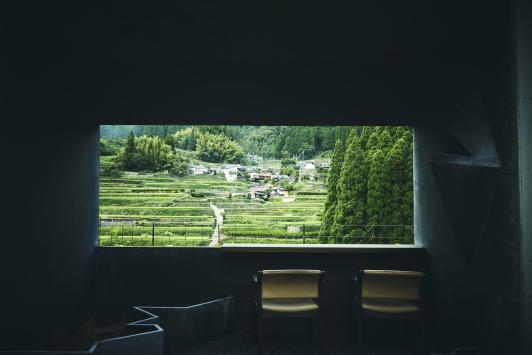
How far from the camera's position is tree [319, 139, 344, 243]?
12.6m

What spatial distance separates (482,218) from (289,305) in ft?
5.99

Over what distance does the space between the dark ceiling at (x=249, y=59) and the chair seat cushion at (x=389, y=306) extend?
1.70 meters

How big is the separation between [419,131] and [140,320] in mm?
3404

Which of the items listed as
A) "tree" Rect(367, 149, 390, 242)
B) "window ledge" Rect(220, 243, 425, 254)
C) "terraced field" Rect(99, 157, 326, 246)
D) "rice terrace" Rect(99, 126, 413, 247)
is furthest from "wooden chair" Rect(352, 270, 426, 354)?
"tree" Rect(367, 149, 390, 242)

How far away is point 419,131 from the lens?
216 inches

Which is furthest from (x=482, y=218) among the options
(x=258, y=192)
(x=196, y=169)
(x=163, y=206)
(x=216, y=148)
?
(x=163, y=206)

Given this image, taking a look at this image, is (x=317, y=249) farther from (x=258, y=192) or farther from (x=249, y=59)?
(x=258, y=192)

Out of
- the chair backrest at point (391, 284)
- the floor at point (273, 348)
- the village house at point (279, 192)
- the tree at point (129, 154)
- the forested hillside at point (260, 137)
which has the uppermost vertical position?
the forested hillside at point (260, 137)

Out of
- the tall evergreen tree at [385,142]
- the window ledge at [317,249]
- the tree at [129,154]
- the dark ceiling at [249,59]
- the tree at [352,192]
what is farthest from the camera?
the tall evergreen tree at [385,142]

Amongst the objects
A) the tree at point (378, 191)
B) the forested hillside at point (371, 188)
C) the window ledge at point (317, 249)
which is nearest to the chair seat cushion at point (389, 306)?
the window ledge at point (317, 249)

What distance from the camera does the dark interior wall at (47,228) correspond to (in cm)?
393

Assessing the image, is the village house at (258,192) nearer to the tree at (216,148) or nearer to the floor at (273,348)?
the tree at (216,148)

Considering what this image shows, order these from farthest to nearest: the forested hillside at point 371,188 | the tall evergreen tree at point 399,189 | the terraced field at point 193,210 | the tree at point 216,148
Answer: the tall evergreen tree at point 399,189, the forested hillside at point 371,188, the tree at point 216,148, the terraced field at point 193,210

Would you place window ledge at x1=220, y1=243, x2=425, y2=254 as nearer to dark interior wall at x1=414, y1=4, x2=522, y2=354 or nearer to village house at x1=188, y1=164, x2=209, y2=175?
dark interior wall at x1=414, y1=4, x2=522, y2=354
